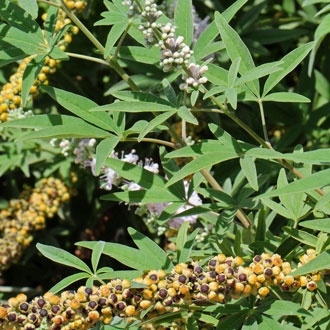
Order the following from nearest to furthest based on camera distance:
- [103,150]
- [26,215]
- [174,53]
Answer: [174,53]
[103,150]
[26,215]

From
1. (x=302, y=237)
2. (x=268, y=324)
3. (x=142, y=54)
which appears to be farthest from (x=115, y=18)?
(x=268, y=324)

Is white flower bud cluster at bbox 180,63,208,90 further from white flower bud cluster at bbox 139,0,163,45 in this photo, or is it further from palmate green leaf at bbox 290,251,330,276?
palmate green leaf at bbox 290,251,330,276

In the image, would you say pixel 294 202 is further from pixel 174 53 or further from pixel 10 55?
pixel 10 55

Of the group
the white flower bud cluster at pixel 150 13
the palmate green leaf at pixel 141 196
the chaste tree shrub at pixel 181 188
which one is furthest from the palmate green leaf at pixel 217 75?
the palmate green leaf at pixel 141 196

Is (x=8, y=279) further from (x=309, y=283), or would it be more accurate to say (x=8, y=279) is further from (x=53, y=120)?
(x=309, y=283)

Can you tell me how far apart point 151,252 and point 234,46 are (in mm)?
557

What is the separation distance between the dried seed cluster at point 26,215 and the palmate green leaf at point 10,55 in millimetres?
1088

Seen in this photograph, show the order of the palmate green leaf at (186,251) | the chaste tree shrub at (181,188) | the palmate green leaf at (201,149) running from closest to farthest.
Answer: the chaste tree shrub at (181,188), the palmate green leaf at (201,149), the palmate green leaf at (186,251)

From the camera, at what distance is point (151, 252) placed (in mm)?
1604

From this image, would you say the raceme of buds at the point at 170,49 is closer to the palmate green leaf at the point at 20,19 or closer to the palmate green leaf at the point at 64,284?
the palmate green leaf at the point at 20,19

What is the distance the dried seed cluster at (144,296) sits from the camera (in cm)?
139

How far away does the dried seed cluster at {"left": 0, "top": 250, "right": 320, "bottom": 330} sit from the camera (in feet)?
4.55

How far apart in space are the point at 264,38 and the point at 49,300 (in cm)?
185

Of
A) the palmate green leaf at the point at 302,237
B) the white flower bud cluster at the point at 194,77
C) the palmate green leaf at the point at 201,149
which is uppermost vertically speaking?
the white flower bud cluster at the point at 194,77
